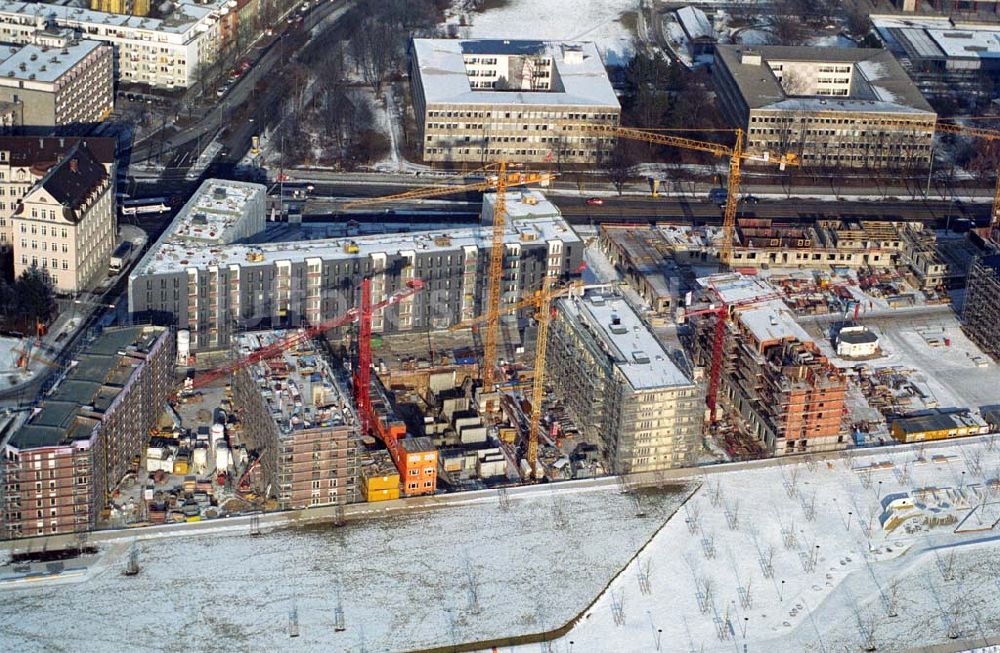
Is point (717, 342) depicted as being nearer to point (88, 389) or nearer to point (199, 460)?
point (199, 460)

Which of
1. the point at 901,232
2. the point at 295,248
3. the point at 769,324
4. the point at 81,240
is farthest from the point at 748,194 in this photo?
the point at 81,240

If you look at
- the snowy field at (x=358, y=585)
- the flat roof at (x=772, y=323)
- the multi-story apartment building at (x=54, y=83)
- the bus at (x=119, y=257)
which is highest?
the multi-story apartment building at (x=54, y=83)

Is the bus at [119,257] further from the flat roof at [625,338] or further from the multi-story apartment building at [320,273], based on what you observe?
the flat roof at [625,338]

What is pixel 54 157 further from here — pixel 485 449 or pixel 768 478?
pixel 768 478

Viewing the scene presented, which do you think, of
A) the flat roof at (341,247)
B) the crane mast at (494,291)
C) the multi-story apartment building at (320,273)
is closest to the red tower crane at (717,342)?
the multi-story apartment building at (320,273)

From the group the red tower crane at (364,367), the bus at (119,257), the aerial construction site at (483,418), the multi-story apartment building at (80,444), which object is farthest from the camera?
the bus at (119,257)

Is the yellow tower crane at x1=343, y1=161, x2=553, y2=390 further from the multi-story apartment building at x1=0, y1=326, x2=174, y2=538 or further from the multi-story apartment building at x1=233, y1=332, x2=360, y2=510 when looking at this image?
the multi-story apartment building at x1=0, y1=326, x2=174, y2=538

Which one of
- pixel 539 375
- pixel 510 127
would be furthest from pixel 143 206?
pixel 539 375
